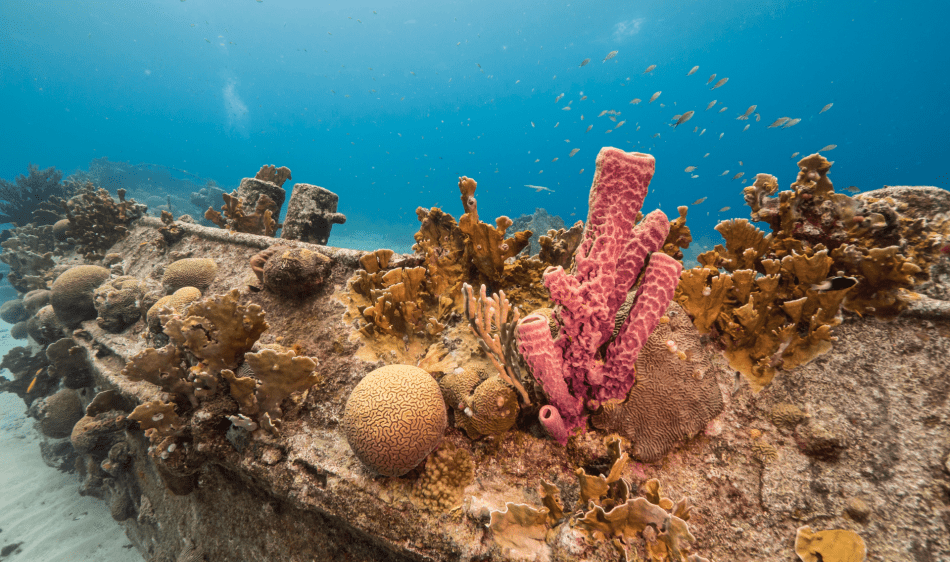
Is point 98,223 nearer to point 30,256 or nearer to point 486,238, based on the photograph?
point 30,256

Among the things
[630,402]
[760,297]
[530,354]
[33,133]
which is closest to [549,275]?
[530,354]

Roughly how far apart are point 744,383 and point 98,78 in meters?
119

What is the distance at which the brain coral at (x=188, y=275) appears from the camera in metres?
4.62

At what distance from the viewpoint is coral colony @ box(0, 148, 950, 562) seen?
6.35 feet

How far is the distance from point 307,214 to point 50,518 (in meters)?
8.39

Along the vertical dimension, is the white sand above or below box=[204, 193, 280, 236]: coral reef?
below

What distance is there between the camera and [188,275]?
4.63 m

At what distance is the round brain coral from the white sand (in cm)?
746

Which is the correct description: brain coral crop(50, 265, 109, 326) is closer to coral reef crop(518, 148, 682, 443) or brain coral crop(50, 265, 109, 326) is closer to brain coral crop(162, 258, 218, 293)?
brain coral crop(162, 258, 218, 293)

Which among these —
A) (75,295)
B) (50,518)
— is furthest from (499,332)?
(50,518)

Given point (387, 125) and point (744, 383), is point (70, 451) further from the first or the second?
point (387, 125)

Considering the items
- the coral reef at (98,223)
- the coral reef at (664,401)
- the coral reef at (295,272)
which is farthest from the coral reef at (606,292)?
the coral reef at (98,223)

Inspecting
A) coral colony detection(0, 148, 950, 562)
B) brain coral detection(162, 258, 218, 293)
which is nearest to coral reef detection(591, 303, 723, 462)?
coral colony detection(0, 148, 950, 562)

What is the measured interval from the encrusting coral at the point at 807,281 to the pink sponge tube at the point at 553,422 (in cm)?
135
